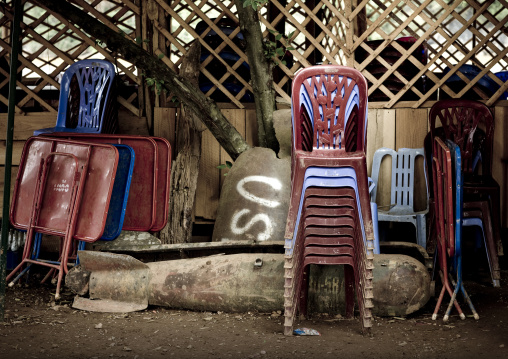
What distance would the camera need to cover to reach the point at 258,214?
382 cm

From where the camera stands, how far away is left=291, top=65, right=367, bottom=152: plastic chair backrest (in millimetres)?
2918

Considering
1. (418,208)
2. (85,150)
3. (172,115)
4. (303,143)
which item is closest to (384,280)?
(303,143)

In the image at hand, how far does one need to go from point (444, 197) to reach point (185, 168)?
6.18 ft

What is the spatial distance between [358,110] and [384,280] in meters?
0.87

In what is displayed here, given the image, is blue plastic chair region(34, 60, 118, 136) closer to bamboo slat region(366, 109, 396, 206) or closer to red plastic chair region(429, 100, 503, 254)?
bamboo slat region(366, 109, 396, 206)

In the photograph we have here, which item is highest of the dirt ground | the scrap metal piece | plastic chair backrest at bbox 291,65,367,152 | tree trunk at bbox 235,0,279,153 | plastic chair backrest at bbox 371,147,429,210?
tree trunk at bbox 235,0,279,153

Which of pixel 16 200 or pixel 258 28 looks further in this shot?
pixel 258 28

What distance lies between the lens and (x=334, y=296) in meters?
3.00

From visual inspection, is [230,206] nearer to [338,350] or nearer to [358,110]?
[358,110]

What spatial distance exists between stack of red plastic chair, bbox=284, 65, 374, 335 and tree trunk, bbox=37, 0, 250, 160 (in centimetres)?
111

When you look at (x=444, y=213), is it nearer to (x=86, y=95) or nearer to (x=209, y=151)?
(x=209, y=151)

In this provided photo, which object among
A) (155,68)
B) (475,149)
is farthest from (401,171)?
(155,68)

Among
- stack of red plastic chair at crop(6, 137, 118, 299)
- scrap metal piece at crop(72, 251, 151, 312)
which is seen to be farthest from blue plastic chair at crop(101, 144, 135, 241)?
scrap metal piece at crop(72, 251, 151, 312)

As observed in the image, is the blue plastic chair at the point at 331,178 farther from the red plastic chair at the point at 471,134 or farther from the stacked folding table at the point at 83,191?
the red plastic chair at the point at 471,134
